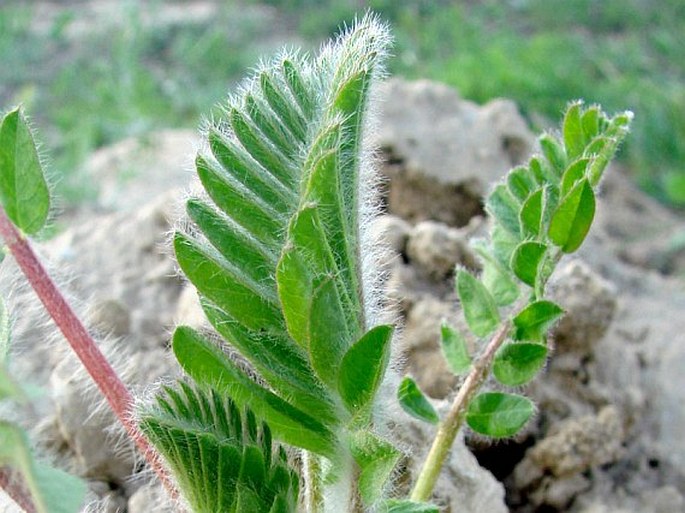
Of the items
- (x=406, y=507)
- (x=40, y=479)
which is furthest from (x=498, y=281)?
(x=40, y=479)

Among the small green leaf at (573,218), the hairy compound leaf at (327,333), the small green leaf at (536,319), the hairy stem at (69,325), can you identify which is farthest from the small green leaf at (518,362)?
the hairy stem at (69,325)

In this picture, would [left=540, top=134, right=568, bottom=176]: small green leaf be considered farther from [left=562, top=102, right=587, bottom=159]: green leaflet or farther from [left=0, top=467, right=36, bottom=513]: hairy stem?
[left=0, top=467, right=36, bottom=513]: hairy stem

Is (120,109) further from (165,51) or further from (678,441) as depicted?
(678,441)

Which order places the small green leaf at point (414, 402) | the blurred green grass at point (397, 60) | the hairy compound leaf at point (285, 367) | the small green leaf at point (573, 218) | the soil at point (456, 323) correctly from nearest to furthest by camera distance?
the hairy compound leaf at point (285, 367), the small green leaf at point (573, 218), the small green leaf at point (414, 402), the soil at point (456, 323), the blurred green grass at point (397, 60)

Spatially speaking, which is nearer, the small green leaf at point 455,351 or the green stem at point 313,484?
the green stem at point 313,484

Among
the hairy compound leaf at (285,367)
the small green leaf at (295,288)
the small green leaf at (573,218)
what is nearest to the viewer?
the small green leaf at (295,288)

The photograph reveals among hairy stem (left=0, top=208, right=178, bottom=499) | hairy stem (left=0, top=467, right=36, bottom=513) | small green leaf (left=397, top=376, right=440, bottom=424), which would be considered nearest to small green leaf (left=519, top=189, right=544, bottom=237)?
small green leaf (left=397, top=376, right=440, bottom=424)

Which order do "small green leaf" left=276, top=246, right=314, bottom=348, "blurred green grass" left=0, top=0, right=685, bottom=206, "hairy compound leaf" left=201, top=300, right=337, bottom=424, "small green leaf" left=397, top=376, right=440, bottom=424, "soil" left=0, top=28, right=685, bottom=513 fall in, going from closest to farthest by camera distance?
"small green leaf" left=276, top=246, right=314, bottom=348 → "hairy compound leaf" left=201, top=300, right=337, bottom=424 → "small green leaf" left=397, top=376, right=440, bottom=424 → "soil" left=0, top=28, right=685, bottom=513 → "blurred green grass" left=0, top=0, right=685, bottom=206

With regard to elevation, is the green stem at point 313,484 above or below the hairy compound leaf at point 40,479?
below

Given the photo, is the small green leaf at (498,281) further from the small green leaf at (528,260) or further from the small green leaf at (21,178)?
the small green leaf at (21,178)
